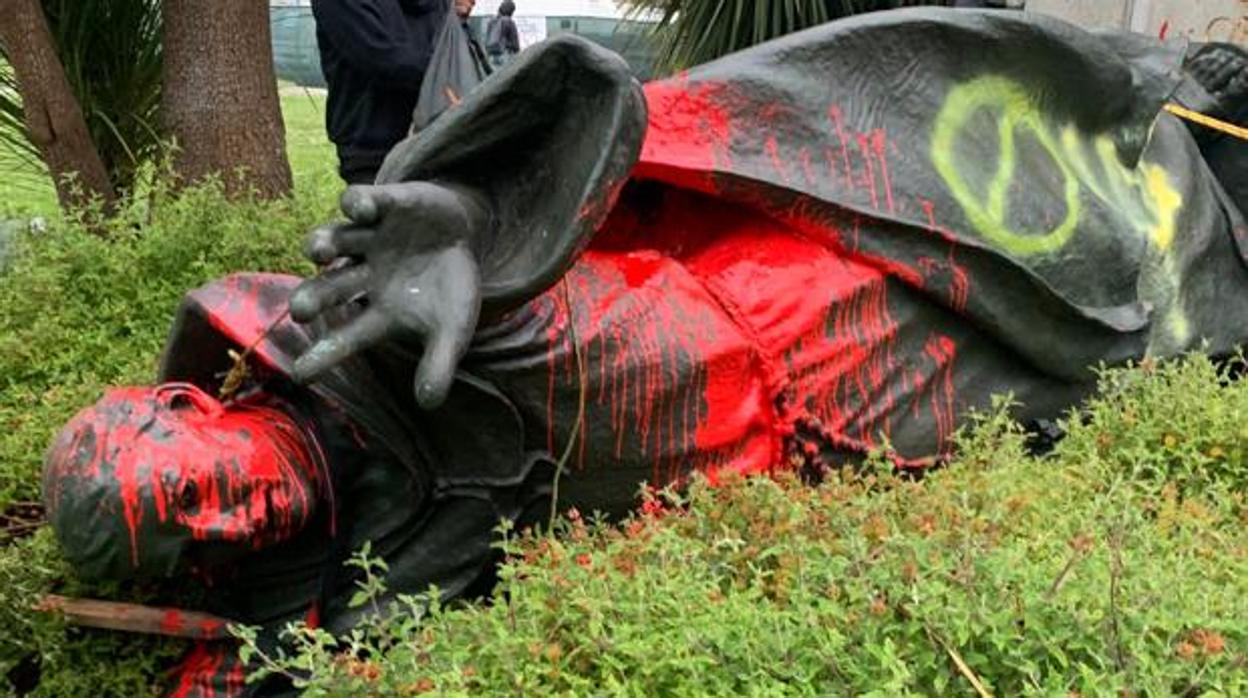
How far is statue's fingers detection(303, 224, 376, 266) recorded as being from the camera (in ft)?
6.30

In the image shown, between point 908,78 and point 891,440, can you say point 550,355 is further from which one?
point 908,78

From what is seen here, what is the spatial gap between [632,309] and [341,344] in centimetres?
60

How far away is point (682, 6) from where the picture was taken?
23.6 feet

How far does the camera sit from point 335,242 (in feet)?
6.38

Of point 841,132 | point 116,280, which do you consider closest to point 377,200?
point 841,132

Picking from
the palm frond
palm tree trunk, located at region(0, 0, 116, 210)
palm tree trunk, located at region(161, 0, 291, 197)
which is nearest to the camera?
palm tree trunk, located at region(0, 0, 116, 210)

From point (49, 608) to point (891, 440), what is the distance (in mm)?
1521

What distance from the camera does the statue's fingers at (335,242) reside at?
1.92 metres

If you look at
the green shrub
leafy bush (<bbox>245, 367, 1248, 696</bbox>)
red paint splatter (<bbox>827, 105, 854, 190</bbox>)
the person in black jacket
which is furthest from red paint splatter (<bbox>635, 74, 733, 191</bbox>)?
the person in black jacket

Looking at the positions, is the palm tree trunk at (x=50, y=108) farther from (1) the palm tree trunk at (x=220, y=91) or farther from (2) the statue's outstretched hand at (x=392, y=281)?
(2) the statue's outstretched hand at (x=392, y=281)

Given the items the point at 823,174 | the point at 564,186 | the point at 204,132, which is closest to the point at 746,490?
the point at 564,186

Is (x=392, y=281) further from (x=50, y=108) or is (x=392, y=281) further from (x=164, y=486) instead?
(x=50, y=108)

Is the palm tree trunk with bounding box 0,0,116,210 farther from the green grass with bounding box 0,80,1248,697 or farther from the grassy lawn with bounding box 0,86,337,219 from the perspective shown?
→ the green grass with bounding box 0,80,1248,697

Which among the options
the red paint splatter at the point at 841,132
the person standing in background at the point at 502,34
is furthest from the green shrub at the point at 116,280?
the person standing in background at the point at 502,34
